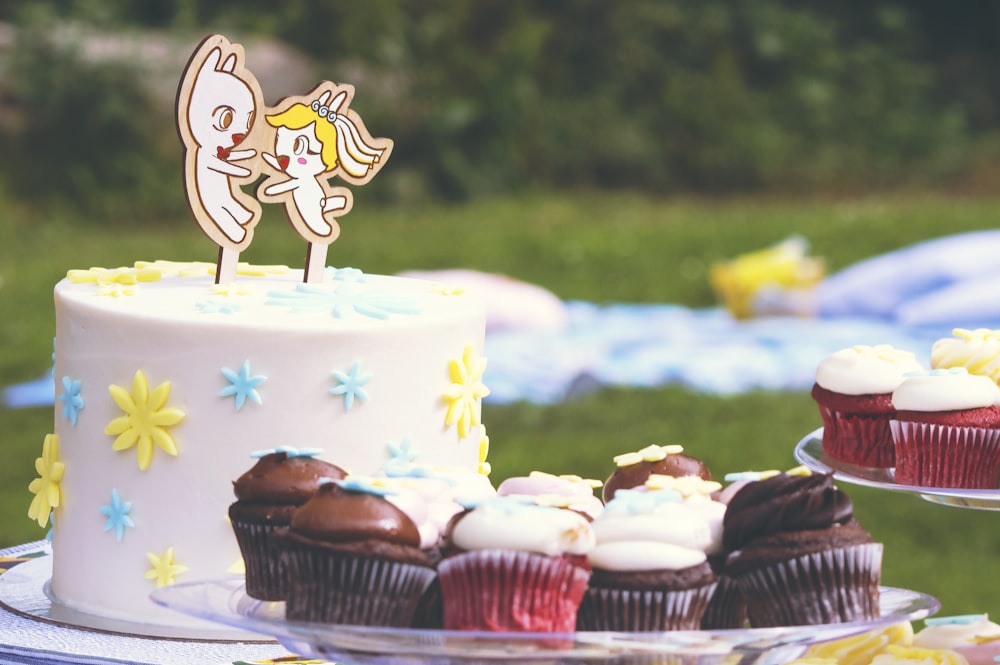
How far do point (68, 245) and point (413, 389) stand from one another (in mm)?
8065

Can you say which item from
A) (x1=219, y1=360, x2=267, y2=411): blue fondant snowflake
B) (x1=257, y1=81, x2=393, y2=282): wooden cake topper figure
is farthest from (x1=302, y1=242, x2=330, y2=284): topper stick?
(x1=219, y1=360, x2=267, y2=411): blue fondant snowflake

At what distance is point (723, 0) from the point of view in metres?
14.4

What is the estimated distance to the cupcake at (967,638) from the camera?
6.09 ft

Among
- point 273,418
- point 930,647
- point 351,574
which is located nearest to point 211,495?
point 273,418

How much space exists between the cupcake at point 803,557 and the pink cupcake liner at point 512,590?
0.58 feet

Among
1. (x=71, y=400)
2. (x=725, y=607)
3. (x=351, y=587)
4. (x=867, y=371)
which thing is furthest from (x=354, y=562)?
(x=867, y=371)

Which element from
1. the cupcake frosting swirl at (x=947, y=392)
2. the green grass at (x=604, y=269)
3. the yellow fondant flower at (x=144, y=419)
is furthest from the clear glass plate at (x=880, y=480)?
the green grass at (x=604, y=269)

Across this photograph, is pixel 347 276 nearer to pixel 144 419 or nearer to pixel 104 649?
pixel 144 419

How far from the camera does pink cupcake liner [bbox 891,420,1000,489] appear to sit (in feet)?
7.06

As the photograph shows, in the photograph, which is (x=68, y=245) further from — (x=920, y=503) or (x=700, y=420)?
(x=920, y=503)

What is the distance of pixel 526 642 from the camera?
1.30 m

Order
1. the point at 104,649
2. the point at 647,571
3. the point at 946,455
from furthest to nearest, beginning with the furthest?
the point at 946,455 < the point at 104,649 < the point at 647,571

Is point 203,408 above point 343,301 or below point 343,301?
below

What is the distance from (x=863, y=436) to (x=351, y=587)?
1.18m
